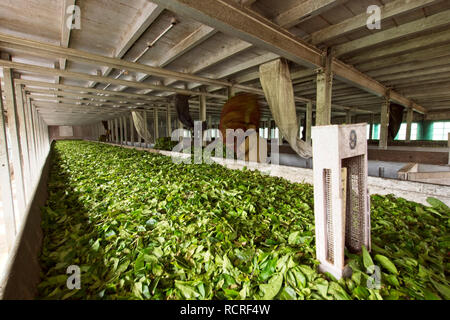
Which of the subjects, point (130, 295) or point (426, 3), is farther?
point (426, 3)

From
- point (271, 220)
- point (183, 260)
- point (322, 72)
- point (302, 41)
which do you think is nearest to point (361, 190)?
point (271, 220)

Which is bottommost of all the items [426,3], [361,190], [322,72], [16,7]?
[361,190]

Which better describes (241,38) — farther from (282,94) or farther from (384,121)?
(384,121)

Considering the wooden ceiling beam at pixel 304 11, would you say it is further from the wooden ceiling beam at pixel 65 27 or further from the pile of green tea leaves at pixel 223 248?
the wooden ceiling beam at pixel 65 27

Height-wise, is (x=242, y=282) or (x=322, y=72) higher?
(x=322, y=72)

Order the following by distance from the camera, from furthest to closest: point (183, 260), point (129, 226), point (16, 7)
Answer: point (16, 7) < point (129, 226) < point (183, 260)

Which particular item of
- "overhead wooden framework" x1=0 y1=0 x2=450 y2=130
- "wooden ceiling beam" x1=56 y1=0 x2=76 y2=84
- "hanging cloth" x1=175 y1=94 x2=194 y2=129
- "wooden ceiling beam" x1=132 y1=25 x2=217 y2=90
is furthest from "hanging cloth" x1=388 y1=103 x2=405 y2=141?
"wooden ceiling beam" x1=56 y1=0 x2=76 y2=84

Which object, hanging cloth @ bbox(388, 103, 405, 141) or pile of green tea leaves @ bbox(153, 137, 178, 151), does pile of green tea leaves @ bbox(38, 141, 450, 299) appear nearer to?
pile of green tea leaves @ bbox(153, 137, 178, 151)

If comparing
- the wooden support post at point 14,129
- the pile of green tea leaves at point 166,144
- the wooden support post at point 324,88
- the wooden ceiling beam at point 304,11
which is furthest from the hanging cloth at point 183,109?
the wooden ceiling beam at point 304,11

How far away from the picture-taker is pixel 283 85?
411 cm

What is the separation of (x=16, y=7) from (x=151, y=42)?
192cm

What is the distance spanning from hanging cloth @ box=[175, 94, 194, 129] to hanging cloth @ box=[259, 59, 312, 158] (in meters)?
4.34

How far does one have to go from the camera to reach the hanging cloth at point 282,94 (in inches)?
161
